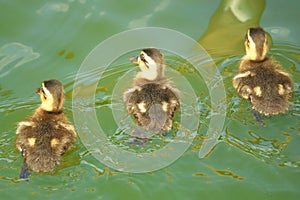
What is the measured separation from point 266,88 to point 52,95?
153cm

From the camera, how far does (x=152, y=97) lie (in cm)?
390

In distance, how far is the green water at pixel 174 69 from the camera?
3.45 metres

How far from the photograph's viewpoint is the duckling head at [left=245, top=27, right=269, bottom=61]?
4.34m

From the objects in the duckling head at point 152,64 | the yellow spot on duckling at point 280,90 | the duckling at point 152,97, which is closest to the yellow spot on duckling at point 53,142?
the duckling at point 152,97

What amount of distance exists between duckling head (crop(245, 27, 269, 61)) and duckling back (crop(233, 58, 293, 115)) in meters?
0.19

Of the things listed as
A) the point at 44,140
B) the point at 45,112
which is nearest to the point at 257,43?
the point at 45,112

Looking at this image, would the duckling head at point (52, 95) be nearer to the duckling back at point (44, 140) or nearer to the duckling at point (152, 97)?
the duckling back at point (44, 140)

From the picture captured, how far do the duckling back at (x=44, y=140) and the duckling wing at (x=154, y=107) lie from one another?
19.0 inches

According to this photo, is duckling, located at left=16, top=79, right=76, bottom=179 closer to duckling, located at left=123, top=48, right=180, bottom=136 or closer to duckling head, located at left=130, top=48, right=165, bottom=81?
duckling, located at left=123, top=48, right=180, bottom=136

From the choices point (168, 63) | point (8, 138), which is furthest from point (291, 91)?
point (8, 138)

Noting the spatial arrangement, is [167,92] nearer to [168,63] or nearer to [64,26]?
[168,63]

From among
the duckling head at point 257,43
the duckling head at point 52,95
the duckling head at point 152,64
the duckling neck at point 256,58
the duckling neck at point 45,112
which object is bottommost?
the duckling neck at point 45,112

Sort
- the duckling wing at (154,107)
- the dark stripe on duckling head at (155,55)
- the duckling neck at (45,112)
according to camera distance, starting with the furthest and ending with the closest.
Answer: the dark stripe on duckling head at (155,55)
the duckling neck at (45,112)
the duckling wing at (154,107)

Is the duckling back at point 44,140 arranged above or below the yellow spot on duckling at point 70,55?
below
